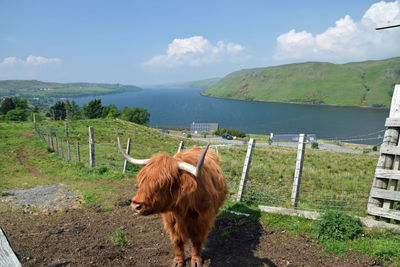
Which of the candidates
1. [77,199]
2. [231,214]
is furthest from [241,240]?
[77,199]

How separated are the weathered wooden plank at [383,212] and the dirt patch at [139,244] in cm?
128

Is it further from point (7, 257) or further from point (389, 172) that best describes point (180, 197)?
point (389, 172)

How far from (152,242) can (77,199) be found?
370 centimetres

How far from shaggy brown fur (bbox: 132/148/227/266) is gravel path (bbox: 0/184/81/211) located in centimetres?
446

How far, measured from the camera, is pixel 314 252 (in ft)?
14.7

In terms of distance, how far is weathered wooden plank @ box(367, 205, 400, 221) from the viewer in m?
4.89

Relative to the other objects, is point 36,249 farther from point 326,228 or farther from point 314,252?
point 326,228

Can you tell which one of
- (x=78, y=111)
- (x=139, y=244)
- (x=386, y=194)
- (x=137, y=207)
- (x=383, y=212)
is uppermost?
(x=137, y=207)

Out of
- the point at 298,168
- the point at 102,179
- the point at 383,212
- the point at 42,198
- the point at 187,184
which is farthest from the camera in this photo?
the point at 102,179

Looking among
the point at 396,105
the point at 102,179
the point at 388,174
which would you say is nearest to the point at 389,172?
the point at 388,174

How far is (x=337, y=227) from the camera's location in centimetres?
486

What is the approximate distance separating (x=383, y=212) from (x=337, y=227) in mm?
1050

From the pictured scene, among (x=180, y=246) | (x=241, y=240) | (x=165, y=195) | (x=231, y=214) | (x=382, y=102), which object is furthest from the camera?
(x=382, y=102)

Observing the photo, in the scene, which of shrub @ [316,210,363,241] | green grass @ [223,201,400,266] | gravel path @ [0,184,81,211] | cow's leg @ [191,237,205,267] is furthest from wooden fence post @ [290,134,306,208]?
gravel path @ [0,184,81,211]
